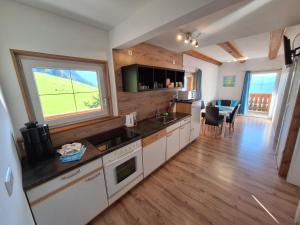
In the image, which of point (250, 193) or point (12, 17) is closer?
point (12, 17)

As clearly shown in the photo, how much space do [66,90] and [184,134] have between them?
239 centimetres

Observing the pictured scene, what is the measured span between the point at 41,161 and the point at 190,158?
2482 mm

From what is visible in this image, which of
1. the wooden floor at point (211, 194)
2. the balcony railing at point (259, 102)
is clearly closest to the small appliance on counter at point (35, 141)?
the wooden floor at point (211, 194)

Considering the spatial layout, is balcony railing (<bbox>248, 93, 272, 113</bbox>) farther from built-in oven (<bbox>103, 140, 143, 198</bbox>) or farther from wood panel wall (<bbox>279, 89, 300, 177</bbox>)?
built-in oven (<bbox>103, 140, 143, 198</bbox>)

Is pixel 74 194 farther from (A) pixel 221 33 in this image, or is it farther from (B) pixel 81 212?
(A) pixel 221 33

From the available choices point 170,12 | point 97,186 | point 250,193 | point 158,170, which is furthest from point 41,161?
point 250,193

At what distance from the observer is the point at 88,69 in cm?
189

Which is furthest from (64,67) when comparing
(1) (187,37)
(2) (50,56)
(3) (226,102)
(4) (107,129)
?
(3) (226,102)

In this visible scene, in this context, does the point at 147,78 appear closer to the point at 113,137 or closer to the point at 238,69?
the point at 113,137

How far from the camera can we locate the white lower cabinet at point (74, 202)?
1.13 m

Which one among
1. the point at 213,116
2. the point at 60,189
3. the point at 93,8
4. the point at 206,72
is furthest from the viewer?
the point at 206,72

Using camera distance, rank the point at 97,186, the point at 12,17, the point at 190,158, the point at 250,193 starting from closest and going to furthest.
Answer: the point at 12,17 < the point at 97,186 < the point at 250,193 < the point at 190,158

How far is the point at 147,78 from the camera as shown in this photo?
2531mm

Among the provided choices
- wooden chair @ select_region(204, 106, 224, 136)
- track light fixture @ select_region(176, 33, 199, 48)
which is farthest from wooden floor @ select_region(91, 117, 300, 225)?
track light fixture @ select_region(176, 33, 199, 48)
